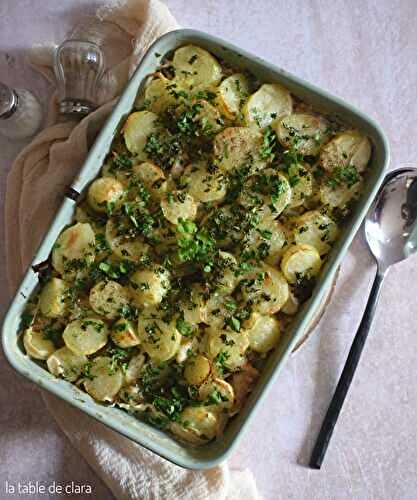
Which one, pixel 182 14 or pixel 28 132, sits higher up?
pixel 182 14

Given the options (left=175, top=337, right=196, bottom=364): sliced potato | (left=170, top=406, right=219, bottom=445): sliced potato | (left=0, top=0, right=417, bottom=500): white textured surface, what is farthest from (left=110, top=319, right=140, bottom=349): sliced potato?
(left=0, top=0, right=417, bottom=500): white textured surface

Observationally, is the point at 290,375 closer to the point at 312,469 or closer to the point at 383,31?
the point at 312,469

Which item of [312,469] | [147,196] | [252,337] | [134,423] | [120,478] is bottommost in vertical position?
[120,478]

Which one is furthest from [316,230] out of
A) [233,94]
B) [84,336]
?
[84,336]

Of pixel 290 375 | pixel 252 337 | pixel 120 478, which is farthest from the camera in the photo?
pixel 290 375

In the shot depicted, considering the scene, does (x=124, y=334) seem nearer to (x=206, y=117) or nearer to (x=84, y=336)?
(x=84, y=336)

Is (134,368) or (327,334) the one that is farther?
(327,334)

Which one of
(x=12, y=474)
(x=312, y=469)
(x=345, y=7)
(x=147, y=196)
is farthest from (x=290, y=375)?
(x=345, y=7)
